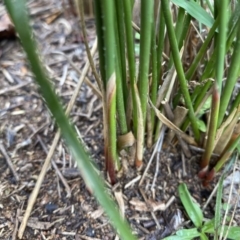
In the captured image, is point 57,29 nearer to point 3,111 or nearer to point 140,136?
point 3,111

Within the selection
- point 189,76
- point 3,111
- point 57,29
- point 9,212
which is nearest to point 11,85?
point 3,111

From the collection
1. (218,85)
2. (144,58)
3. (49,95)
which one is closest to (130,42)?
(144,58)

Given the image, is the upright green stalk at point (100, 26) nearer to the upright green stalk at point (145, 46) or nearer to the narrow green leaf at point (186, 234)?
the upright green stalk at point (145, 46)

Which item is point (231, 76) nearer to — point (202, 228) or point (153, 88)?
point (153, 88)

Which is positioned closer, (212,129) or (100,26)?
(100,26)

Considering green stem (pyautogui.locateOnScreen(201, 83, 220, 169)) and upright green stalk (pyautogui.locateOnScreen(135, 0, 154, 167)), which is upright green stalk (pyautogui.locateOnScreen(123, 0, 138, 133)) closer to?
upright green stalk (pyautogui.locateOnScreen(135, 0, 154, 167))

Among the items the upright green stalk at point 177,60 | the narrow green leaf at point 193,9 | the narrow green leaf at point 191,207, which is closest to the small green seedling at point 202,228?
the narrow green leaf at point 191,207
